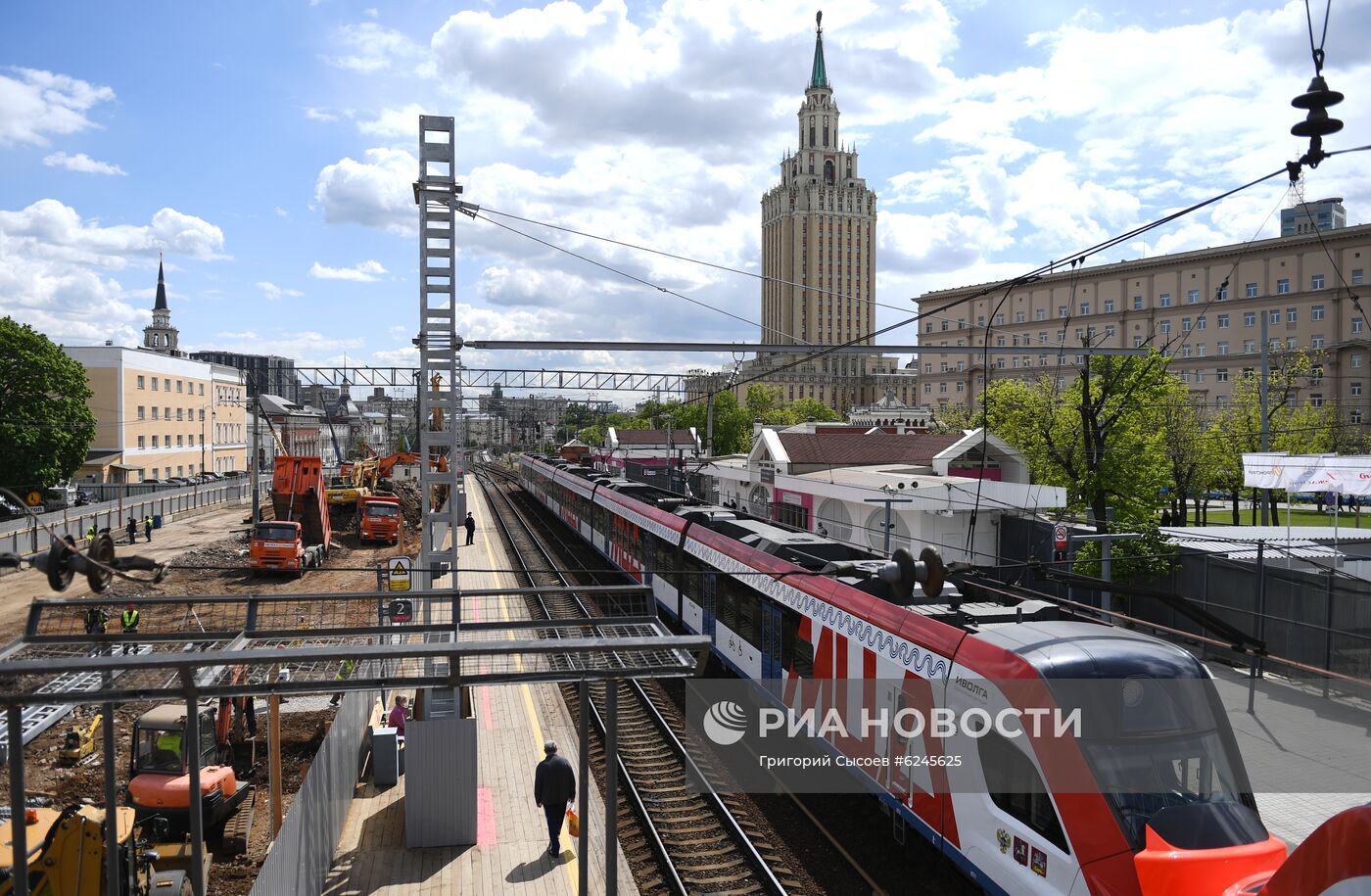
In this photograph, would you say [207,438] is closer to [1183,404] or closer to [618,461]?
[618,461]

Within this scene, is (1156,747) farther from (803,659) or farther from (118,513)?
(118,513)

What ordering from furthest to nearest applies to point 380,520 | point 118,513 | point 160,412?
point 160,412, point 380,520, point 118,513

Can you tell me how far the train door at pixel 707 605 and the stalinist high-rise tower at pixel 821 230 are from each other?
123559 mm

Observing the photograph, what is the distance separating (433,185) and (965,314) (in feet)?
254

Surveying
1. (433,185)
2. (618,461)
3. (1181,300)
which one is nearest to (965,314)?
(1181,300)

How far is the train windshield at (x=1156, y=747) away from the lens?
7.29 meters

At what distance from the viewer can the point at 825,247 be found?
14038cm

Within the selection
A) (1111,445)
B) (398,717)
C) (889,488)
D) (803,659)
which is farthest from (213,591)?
(1111,445)

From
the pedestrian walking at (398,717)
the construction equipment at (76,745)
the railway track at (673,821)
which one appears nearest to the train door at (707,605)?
the railway track at (673,821)

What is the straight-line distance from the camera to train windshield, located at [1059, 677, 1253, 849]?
7285 millimetres

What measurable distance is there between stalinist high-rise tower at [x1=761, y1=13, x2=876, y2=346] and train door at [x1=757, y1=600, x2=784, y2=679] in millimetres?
126881

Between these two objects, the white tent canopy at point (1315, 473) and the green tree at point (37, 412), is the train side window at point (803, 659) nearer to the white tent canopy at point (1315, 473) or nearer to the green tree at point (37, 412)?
the white tent canopy at point (1315, 473)

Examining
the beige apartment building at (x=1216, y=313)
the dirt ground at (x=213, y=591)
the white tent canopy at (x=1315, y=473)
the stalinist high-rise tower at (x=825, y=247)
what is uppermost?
the stalinist high-rise tower at (x=825, y=247)

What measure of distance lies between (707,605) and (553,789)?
7385mm
